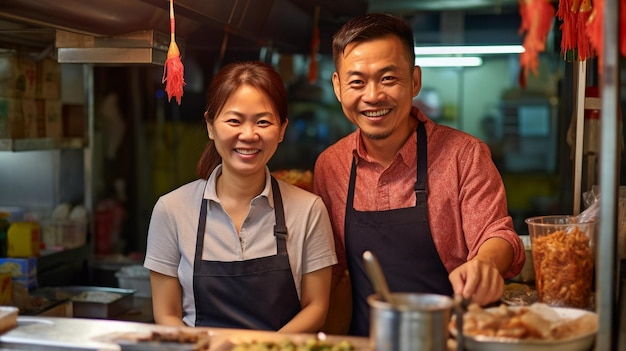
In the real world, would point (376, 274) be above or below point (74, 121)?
below

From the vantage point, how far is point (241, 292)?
8.15 feet

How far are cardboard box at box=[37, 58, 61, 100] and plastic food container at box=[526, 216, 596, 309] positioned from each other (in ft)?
9.38

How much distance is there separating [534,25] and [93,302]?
9.31 ft

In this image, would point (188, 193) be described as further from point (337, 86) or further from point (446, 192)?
point (446, 192)

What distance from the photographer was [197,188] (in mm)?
2629

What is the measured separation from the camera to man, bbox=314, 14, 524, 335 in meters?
2.49

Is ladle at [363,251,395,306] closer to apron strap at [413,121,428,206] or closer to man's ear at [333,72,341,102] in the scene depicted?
apron strap at [413,121,428,206]

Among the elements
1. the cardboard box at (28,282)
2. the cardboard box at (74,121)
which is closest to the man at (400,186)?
the cardboard box at (28,282)

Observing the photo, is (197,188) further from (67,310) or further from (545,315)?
(67,310)

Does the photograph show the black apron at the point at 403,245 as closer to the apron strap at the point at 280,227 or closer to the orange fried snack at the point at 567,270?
the apron strap at the point at 280,227

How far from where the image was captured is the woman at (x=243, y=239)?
8.06ft

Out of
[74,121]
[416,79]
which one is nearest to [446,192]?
[416,79]

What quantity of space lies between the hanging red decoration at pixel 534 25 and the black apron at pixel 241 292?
3.65 ft

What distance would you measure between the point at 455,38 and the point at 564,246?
402 centimetres
